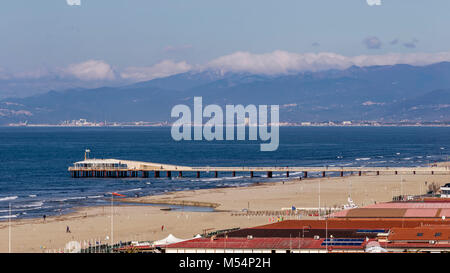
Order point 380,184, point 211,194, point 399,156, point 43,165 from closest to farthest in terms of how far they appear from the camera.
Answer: point 211,194 < point 380,184 < point 43,165 < point 399,156

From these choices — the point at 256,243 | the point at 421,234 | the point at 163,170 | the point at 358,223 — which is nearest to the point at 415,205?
the point at 358,223

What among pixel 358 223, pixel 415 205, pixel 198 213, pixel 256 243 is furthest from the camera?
pixel 198 213

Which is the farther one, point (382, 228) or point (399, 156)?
point (399, 156)

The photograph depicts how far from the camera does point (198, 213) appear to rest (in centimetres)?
8350

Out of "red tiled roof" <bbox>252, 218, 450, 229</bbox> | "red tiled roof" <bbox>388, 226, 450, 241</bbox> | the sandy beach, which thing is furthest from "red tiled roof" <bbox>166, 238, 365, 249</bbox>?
the sandy beach

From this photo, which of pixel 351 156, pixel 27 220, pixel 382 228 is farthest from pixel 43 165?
pixel 382 228

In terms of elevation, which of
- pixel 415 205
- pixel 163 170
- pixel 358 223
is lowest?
pixel 358 223

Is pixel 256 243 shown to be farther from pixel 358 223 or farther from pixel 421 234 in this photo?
pixel 358 223

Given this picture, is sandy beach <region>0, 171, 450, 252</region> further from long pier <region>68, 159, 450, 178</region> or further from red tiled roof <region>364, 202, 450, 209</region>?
red tiled roof <region>364, 202, 450, 209</region>

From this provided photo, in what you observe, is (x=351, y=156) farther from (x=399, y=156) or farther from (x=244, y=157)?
(x=244, y=157)

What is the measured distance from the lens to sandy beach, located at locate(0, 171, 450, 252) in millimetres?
66688
